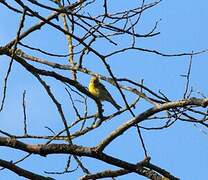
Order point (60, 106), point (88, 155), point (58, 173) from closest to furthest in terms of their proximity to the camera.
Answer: point (88, 155) → point (60, 106) → point (58, 173)

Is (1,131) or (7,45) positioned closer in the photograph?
(1,131)

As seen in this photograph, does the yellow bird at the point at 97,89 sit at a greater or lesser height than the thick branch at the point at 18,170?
greater

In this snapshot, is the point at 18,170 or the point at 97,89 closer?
the point at 18,170

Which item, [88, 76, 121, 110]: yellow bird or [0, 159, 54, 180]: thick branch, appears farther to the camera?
[88, 76, 121, 110]: yellow bird

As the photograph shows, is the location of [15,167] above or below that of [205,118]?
below

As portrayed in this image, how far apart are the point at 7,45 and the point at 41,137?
626mm

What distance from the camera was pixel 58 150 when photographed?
3.04m

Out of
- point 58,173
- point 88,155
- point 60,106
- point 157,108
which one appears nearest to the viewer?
point 157,108

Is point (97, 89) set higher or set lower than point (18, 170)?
higher

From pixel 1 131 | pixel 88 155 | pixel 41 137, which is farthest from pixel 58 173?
pixel 88 155

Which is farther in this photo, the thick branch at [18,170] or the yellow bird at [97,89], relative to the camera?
the yellow bird at [97,89]

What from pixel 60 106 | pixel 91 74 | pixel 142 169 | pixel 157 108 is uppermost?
pixel 91 74

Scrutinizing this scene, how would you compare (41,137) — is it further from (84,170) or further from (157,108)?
(157,108)

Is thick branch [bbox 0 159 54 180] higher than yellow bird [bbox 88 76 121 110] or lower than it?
lower
